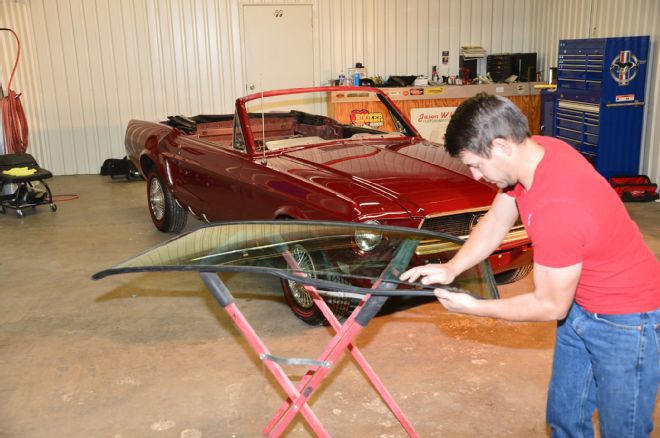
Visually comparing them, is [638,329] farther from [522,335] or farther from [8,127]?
[8,127]

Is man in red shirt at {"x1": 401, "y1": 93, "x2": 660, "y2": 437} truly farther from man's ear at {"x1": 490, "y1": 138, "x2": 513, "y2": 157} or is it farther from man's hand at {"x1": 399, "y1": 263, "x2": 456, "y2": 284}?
man's hand at {"x1": 399, "y1": 263, "x2": 456, "y2": 284}

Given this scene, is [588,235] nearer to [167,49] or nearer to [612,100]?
[612,100]

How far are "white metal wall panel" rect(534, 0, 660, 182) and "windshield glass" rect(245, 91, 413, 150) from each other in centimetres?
333

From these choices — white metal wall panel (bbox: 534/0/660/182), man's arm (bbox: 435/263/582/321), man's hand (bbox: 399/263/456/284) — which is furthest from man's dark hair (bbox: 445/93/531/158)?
white metal wall panel (bbox: 534/0/660/182)

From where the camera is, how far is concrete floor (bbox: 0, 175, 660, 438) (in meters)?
3.20

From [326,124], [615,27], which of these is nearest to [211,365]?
[326,124]

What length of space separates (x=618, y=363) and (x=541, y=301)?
36cm

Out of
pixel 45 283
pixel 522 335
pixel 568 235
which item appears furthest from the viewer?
pixel 45 283

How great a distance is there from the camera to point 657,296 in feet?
6.43

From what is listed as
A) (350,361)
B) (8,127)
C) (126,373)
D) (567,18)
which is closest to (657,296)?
(350,361)

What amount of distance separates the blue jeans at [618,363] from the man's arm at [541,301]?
201 millimetres

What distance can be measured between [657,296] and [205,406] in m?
2.32

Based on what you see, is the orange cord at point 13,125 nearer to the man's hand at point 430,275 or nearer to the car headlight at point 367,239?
the car headlight at point 367,239

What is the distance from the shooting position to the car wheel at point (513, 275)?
15.7 ft
